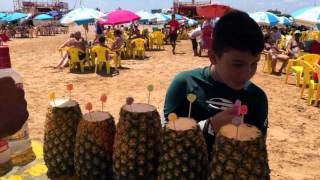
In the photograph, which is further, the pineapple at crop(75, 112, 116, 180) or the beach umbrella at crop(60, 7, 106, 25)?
the beach umbrella at crop(60, 7, 106, 25)

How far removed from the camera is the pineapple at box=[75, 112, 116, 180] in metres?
1.32

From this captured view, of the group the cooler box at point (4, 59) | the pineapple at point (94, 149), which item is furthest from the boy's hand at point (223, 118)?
the cooler box at point (4, 59)

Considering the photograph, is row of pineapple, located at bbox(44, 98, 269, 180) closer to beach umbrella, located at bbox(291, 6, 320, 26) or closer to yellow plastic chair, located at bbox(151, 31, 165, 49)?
beach umbrella, located at bbox(291, 6, 320, 26)

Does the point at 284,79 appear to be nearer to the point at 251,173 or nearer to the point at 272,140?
the point at 272,140

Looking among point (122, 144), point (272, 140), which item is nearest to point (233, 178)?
point (122, 144)

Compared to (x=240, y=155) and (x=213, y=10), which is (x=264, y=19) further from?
(x=240, y=155)

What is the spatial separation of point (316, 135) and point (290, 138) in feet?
1.72

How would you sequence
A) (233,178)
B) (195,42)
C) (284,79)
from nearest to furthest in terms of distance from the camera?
1. (233,178)
2. (284,79)
3. (195,42)

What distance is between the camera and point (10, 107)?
1027 mm

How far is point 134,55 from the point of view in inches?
529

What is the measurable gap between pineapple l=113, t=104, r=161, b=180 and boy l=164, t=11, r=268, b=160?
9.3 inches

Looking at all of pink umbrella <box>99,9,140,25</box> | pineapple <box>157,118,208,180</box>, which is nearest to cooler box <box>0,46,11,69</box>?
pineapple <box>157,118,208,180</box>

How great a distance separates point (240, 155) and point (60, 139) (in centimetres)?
80

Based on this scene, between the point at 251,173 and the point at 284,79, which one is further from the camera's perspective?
the point at 284,79
